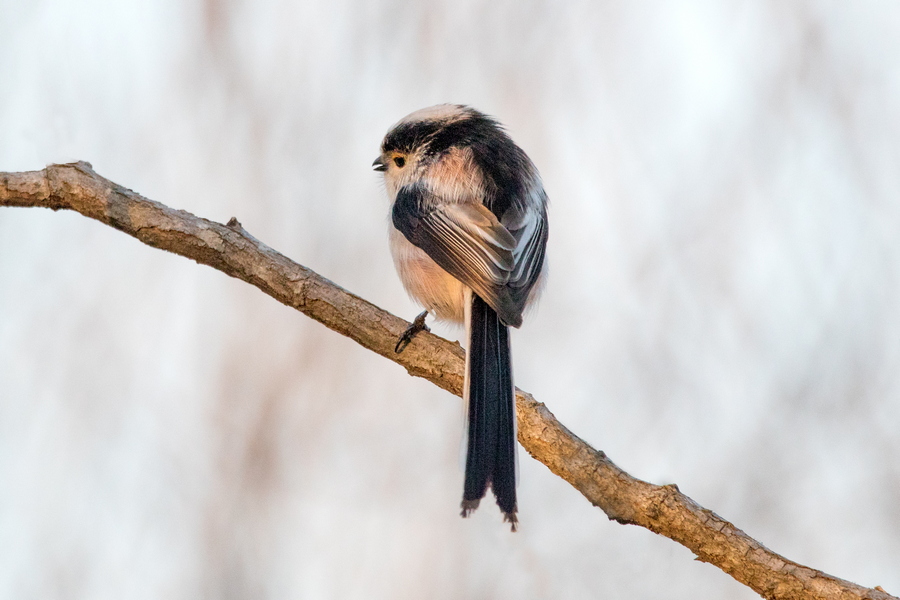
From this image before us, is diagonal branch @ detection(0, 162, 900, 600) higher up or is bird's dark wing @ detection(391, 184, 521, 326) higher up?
bird's dark wing @ detection(391, 184, 521, 326)

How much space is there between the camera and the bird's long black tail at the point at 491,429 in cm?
225

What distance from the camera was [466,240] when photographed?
279cm

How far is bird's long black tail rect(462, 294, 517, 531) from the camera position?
7.37ft

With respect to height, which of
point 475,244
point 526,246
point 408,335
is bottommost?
point 408,335

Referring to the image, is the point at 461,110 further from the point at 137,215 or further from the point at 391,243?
the point at 137,215

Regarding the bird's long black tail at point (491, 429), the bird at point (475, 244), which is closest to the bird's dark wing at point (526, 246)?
the bird at point (475, 244)

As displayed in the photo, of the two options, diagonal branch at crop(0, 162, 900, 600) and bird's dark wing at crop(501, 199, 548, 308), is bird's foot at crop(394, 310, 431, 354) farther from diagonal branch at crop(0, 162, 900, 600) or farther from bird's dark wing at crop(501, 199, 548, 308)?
bird's dark wing at crop(501, 199, 548, 308)

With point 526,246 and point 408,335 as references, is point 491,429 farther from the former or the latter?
point 526,246

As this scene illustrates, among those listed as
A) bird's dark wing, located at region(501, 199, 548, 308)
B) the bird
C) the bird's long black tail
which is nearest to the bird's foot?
the bird

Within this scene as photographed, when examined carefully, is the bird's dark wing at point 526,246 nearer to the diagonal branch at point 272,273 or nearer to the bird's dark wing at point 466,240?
the bird's dark wing at point 466,240

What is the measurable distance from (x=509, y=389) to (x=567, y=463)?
302mm

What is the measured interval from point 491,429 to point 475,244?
74cm

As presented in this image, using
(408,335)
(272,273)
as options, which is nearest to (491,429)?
(408,335)

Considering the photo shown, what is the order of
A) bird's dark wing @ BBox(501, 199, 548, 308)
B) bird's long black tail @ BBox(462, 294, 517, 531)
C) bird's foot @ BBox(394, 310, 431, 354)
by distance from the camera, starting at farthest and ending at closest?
bird's dark wing @ BBox(501, 199, 548, 308) < bird's foot @ BBox(394, 310, 431, 354) < bird's long black tail @ BBox(462, 294, 517, 531)
